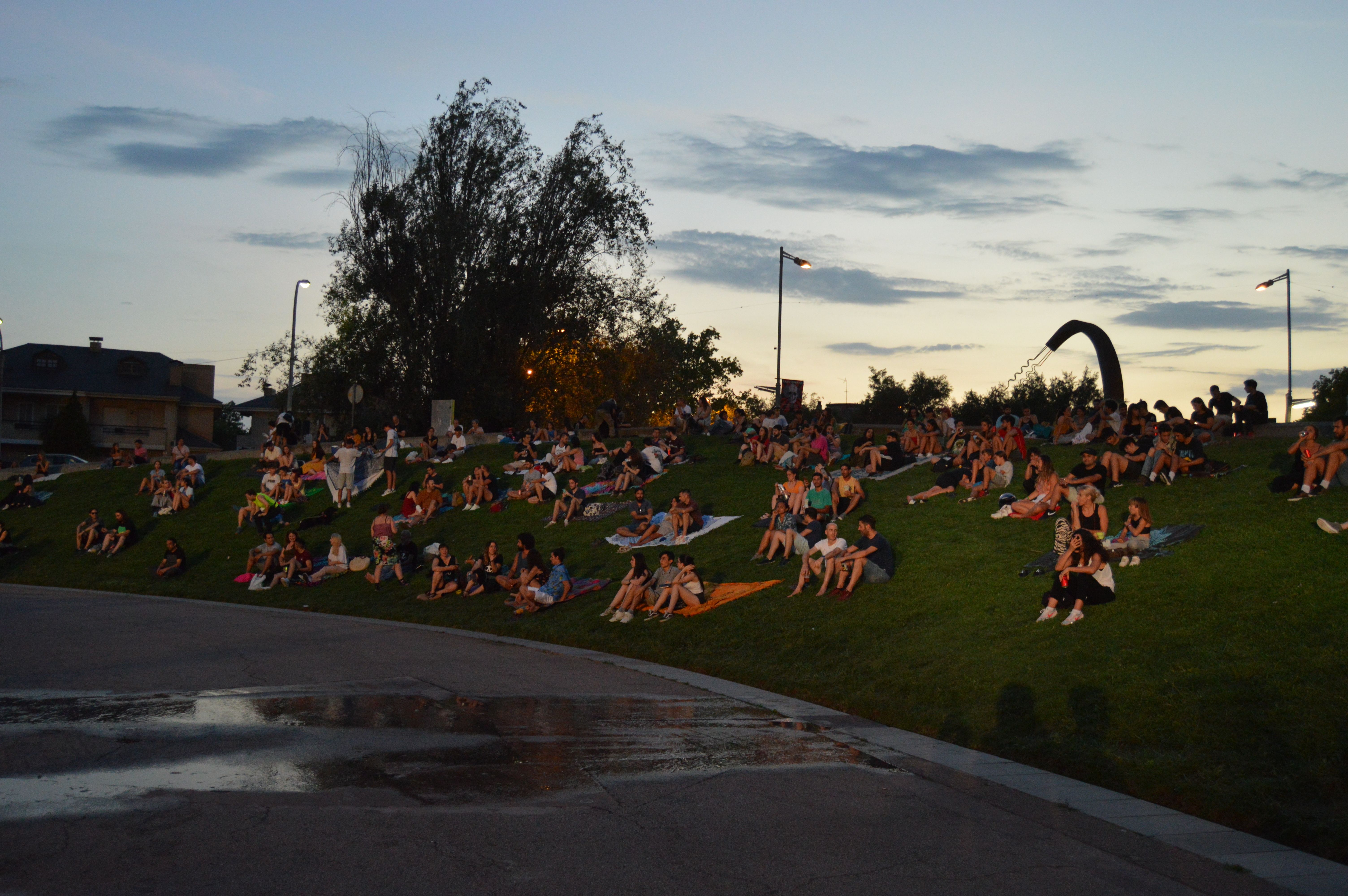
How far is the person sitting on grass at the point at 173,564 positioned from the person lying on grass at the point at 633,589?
513 inches

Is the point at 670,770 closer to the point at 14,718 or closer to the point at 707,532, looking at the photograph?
the point at 14,718

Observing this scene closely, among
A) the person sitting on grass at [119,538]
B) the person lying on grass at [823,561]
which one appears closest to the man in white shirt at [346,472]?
the person sitting on grass at [119,538]

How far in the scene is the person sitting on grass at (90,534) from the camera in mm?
27812

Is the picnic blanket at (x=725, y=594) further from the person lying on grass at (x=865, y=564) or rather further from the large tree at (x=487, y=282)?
the large tree at (x=487, y=282)

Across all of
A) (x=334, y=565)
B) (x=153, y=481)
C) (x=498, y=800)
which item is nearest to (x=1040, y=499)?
(x=498, y=800)

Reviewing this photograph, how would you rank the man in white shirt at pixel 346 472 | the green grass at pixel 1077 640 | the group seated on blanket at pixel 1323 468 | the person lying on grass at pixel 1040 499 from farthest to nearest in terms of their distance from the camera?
the man in white shirt at pixel 346 472, the person lying on grass at pixel 1040 499, the group seated on blanket at pixel 1323 468, the green grass at pixel 1077 640

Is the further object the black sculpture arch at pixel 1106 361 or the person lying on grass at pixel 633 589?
the black sculpture arch at pixel 1106 361

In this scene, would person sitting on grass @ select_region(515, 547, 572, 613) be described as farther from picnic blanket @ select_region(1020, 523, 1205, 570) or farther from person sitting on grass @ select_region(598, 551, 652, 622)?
→ picnic blanket @ select_region(1020, 523, 1205, 570)

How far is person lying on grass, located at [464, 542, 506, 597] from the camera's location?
20031 mm

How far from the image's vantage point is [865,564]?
15.5m

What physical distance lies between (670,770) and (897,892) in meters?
2.61

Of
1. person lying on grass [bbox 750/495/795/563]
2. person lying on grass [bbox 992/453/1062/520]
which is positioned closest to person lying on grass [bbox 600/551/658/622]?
person lying on grass [bbox 750/495/795/563]

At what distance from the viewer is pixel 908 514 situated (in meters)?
19.0

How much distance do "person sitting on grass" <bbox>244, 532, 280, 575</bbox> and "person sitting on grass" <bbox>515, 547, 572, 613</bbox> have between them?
299 inches
